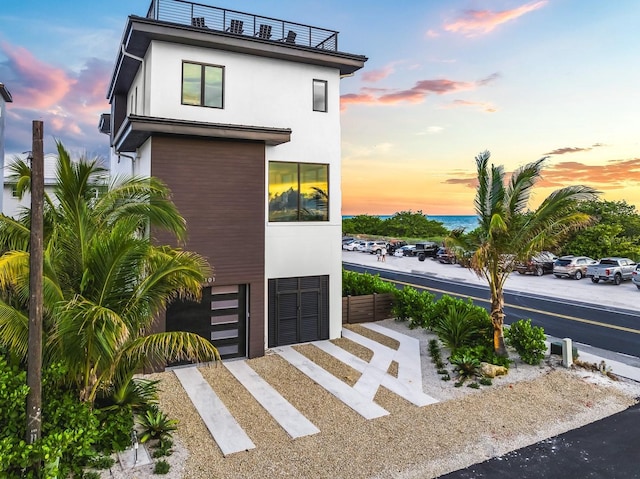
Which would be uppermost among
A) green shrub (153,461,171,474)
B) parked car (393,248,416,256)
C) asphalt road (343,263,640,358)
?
parked car (393,248,416,256)

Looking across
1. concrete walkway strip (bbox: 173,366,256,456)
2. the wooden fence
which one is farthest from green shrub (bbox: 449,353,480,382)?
concrete walkway strip (bbox: 173,366,256,456)

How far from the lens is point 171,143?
425 inches

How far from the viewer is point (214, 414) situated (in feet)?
26.7

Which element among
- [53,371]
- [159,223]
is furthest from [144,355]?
[159,223]

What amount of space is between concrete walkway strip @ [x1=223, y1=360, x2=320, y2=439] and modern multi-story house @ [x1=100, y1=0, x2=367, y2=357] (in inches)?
42.4

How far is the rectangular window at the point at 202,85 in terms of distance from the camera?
1161cm

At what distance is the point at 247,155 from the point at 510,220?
7651mm

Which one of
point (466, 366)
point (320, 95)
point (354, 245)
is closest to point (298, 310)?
point (466, 366)

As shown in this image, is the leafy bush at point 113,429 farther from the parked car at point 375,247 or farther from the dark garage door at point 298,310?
the parked car at point 375,247

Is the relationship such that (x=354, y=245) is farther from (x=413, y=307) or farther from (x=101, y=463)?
(x=101, y=463)

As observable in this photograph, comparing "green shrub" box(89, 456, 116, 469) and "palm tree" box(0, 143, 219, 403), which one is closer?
"palm tree" box(0, 143, 219, 403)

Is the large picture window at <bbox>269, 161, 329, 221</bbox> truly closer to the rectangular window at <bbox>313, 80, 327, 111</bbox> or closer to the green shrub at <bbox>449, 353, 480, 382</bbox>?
the rectangular window at <bbox>313, 80, 327, 111</bbox>

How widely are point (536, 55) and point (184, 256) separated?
20.1 meters

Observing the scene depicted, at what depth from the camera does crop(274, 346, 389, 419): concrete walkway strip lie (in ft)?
27.5
